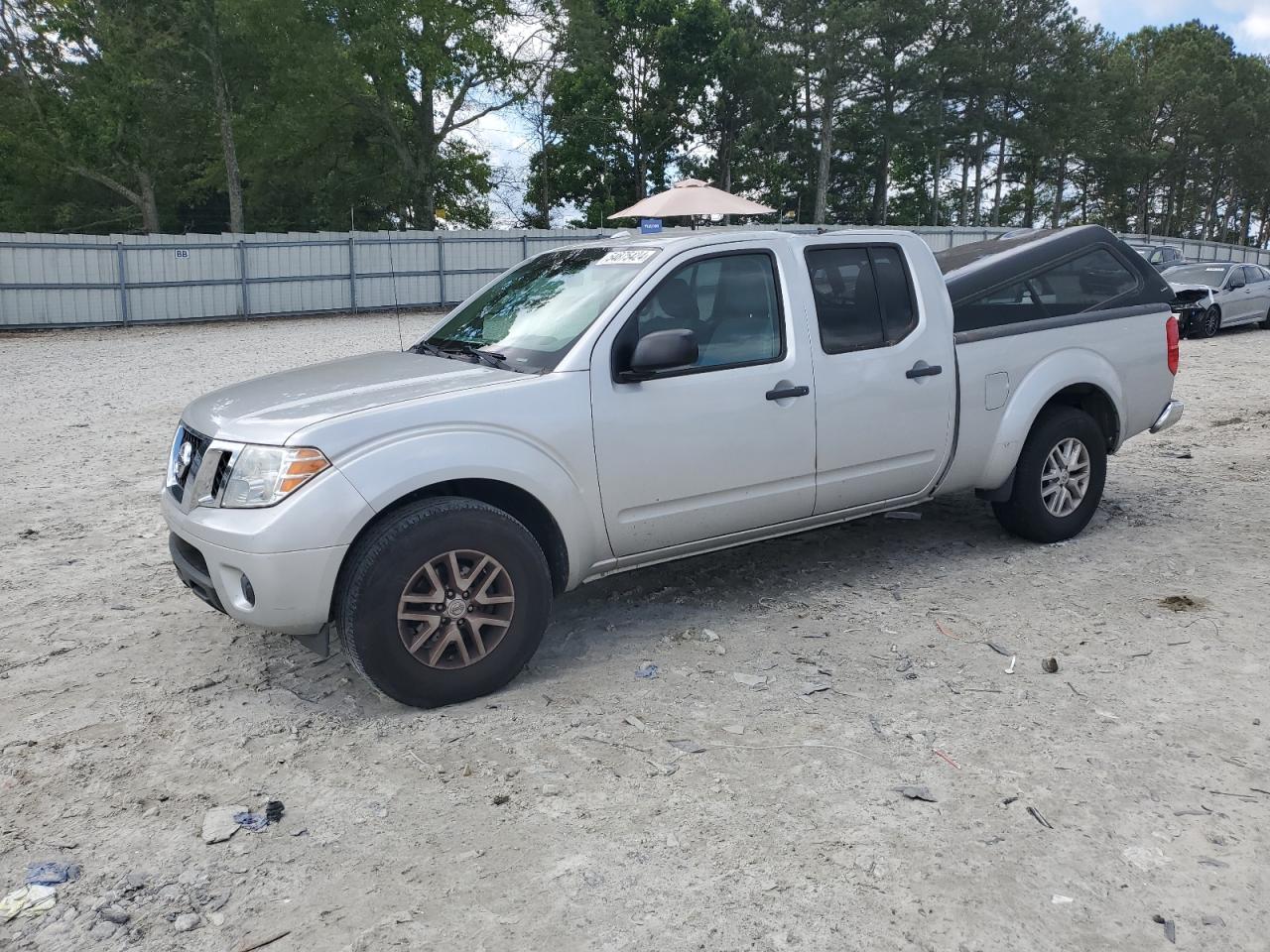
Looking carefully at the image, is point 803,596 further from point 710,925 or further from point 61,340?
point 61,340

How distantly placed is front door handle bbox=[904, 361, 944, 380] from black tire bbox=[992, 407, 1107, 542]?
2.87 ft

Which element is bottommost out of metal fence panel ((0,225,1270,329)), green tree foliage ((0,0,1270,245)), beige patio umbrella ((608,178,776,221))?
metal fence panel ((0,225,1270,329))

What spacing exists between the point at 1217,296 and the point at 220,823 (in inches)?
789

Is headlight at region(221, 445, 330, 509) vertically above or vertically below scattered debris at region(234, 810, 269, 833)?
above

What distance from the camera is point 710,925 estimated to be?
9.27 ft

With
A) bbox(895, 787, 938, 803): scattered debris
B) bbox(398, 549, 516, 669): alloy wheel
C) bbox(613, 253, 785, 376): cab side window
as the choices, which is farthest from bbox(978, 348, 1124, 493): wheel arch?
bbox(398, 549, 516, 669): alloy wheel

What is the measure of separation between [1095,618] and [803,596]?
1.35 m

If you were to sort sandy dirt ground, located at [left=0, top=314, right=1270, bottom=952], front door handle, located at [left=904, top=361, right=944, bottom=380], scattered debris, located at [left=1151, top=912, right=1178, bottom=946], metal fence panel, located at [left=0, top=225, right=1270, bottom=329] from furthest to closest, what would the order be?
metal fence panel, located at [left=0, top=225, right=1270, bottom=329]
front door handle, located at [left=904, top=361, right=944, bottom=380]
sandy dirt ground, located at [left=0, top=314, right=1270, bottom=952]
scattered debris, located at [left=1151, top=912, right=1178, bottom=946]

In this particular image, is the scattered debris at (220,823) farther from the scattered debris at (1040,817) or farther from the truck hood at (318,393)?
the scattered debris at (1040,817)

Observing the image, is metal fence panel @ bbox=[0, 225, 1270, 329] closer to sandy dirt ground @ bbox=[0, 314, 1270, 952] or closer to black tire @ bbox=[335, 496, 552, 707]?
sandy dirt ground @ bbox=[0, 314, 1270, 952]

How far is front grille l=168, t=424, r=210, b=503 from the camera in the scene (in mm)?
4246

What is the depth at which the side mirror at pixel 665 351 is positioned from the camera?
14.2ft

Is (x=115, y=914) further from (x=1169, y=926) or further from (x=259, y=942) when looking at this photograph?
(x=1169, y=926)

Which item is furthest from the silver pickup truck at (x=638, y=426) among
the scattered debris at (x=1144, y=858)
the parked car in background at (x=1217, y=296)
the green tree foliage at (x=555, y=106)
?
the green tree foliage at (x=555, y=106)
